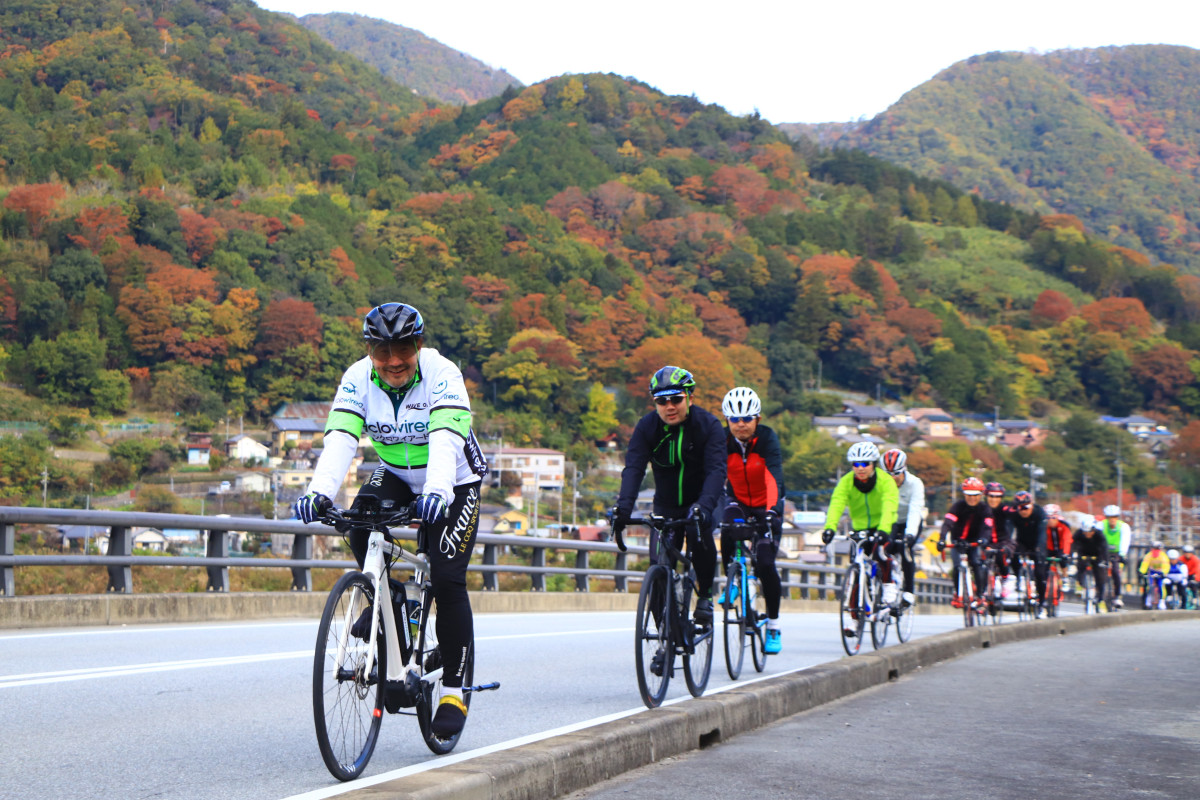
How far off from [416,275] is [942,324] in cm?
7296

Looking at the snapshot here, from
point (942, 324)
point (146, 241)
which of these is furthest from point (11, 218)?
point (942, 324)

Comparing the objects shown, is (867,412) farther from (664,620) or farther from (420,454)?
(420,454)

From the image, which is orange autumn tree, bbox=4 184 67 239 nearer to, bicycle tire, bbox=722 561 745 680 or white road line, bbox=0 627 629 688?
white road line, bbox=0 627 629 688

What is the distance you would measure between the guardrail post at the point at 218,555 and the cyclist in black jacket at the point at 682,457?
6720mm

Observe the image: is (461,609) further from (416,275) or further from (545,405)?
(416,275)

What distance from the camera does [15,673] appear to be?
8.58 m

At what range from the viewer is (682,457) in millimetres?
8250

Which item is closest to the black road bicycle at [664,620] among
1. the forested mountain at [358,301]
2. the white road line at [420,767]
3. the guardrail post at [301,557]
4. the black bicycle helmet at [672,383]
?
the black bicycle helmet at [672,383]

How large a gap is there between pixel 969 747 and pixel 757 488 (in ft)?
10.4

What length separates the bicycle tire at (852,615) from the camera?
1173cm

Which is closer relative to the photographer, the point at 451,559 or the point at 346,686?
the point at 346,686

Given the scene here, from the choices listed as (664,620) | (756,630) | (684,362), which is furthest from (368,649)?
(684,362)

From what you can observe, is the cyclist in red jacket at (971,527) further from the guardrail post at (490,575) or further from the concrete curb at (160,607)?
the guardrail post at (490,575)

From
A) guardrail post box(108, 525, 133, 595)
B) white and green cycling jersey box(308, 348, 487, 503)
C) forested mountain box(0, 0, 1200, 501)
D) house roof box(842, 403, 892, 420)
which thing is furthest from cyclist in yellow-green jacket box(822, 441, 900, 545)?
house roof box(842, 403, 892, 420)
